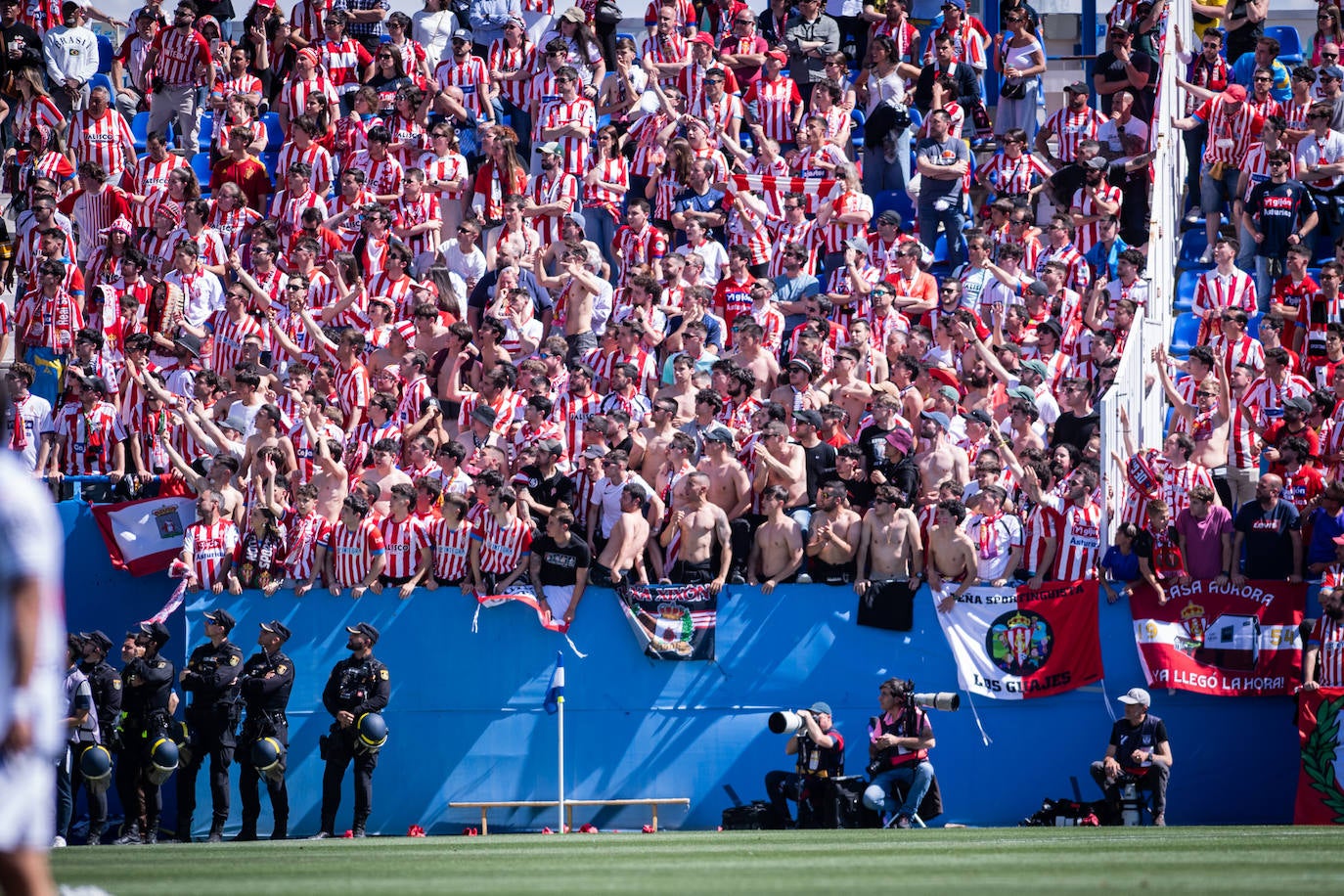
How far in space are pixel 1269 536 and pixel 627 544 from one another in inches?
204

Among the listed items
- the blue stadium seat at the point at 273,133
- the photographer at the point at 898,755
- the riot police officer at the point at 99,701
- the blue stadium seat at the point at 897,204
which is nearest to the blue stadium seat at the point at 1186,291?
the blue stadium seat at the point at 897,204

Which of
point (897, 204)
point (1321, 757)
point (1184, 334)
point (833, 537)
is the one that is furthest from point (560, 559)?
point (897, 204)

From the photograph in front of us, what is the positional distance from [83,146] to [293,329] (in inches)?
189

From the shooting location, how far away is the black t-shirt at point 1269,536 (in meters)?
15.1

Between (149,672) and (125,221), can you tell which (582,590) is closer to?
(149,672)

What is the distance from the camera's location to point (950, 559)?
51.3ft

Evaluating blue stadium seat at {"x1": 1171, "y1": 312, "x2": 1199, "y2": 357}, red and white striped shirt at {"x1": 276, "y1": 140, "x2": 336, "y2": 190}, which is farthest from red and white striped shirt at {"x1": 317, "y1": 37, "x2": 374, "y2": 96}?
blue stadium seat at {"x1": 1171, "y1": 312, "x2": 1199, "y2": 357}

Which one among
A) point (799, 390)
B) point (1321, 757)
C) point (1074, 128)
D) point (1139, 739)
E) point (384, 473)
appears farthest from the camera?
point (1074, 128)

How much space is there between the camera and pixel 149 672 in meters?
15.6

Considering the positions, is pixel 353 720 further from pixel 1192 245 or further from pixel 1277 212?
pixel 1192 245

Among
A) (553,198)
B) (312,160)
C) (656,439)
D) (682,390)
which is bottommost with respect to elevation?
(656,439)

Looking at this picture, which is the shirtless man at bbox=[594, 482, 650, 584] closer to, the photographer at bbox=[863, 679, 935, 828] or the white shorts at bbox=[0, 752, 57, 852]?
the photographer at bbox=[863, 679, 935, 828]

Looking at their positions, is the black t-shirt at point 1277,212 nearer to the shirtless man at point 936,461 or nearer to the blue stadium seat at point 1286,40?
the shirtless man at point 936,461

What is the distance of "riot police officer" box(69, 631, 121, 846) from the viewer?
15500mm
